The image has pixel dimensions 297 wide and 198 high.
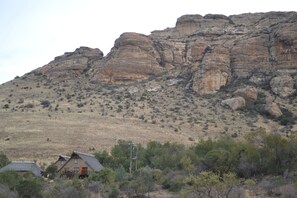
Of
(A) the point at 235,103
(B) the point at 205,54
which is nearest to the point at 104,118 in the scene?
(A) the point at 235,103

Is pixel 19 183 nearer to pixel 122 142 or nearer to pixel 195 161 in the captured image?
pixel 195 161

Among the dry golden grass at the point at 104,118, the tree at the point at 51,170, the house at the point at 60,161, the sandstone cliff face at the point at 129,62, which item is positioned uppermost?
the sandstone cliff face at the point at 129,62

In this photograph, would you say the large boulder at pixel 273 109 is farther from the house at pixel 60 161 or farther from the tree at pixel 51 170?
the tree at pixel 51 170

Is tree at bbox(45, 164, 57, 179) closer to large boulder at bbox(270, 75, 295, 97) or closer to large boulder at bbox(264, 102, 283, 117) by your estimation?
large boulder at bbox(264, 102, 283, 117)

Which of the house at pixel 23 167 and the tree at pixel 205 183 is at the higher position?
the tree at pixel 205 183

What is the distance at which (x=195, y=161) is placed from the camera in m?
46.2

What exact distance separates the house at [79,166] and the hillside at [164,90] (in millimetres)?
6438

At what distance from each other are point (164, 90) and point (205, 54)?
11032mm

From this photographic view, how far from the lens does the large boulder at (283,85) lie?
257ft

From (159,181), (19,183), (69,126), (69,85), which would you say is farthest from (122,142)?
(69,85)

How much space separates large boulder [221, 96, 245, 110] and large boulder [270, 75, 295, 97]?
6546 millimetres

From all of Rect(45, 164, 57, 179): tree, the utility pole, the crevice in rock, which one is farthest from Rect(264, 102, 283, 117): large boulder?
Rect(45, 164, 57, 179): tree

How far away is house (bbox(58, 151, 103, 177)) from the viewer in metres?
46.5

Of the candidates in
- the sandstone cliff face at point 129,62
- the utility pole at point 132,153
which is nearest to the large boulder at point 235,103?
the sandstone cliff face at point 129,62
